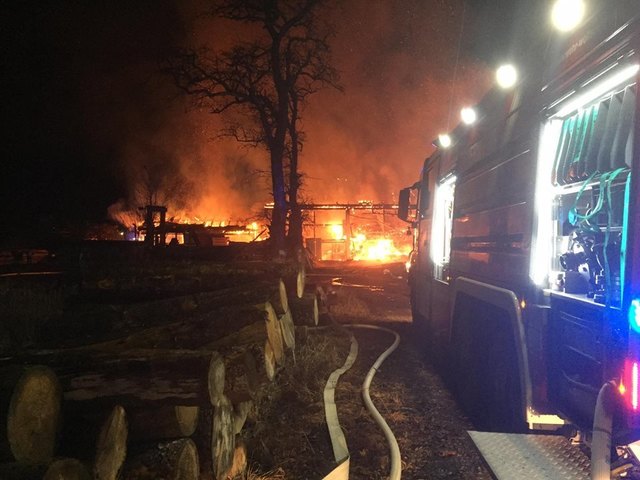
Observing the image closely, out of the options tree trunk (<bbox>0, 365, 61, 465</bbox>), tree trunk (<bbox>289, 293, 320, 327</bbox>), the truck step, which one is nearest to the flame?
tree trunk (<bbox>289, 293, 320, 327</bbox>)

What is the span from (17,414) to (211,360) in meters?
1.11

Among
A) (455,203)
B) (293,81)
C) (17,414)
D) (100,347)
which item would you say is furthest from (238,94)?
(17,414)

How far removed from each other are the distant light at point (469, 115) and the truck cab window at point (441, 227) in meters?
1.33

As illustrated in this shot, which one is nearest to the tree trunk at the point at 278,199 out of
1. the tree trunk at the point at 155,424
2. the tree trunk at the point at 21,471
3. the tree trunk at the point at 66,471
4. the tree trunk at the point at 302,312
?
the tree trunk at the point at 302,312

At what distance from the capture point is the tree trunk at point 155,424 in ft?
9.02

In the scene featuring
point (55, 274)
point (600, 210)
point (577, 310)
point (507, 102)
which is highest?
point (507, 102)

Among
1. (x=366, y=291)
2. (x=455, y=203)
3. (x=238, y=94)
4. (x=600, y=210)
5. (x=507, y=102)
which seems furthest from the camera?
(x=238, y=94)

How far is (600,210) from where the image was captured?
2.55 metres

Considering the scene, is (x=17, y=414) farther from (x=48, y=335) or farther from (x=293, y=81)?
(x=293, y=81)

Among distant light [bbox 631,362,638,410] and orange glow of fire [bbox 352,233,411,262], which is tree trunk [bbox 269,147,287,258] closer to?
orange glow of fire [bbox 352,233,411,262]

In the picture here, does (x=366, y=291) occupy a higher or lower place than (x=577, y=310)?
→ lower

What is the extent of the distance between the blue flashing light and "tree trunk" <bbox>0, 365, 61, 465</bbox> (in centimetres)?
270

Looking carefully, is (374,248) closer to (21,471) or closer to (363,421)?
(363,421)

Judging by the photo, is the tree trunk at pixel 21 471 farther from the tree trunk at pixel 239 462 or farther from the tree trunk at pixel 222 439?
the tree trunk at pixel 239 462
